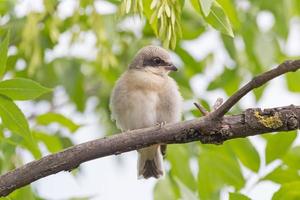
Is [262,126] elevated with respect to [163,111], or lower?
lower

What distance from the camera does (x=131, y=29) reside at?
16.9 ft

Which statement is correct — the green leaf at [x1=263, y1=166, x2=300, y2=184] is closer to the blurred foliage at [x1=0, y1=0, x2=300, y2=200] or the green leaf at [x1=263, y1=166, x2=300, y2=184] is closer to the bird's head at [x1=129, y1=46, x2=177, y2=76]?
the blurred foliage at [x1=0, y1=0, x2=300, y2=200]

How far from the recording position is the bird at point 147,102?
477 centimetres

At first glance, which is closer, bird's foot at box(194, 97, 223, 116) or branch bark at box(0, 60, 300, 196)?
branch bark at box(0, 60, 300, 196)

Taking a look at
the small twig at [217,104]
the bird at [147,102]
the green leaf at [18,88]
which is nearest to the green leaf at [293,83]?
the bird at [147,102]

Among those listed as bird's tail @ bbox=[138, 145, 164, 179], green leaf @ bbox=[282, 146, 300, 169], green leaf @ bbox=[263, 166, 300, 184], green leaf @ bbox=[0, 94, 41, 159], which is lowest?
green leaf @ bbox=[263, 166, 300, 184]

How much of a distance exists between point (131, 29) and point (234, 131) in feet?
9.14

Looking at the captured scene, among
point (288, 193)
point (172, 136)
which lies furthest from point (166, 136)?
point (288, 193)

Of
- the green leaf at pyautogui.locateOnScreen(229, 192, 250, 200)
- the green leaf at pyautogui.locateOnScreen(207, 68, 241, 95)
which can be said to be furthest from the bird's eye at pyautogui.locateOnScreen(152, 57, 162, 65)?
the green leaf at pyautogui.locateOnScreen(229, 192, 250, 200)

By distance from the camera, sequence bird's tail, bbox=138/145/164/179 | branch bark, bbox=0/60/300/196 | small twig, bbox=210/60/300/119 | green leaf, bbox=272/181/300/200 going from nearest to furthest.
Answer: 1. small twig, bbox=210/60/300/119
2. branch bark, bbox=0/60/300/196
3. green leaf, bbox=272/181/300/200
4. bird's tail, bbox=138/145/164/179

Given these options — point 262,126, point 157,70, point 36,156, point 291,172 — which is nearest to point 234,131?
point 262,126

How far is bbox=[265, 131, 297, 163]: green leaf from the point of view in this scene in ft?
11.0

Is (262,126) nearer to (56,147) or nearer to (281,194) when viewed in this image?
(281,194)

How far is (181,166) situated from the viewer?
12.2ft
